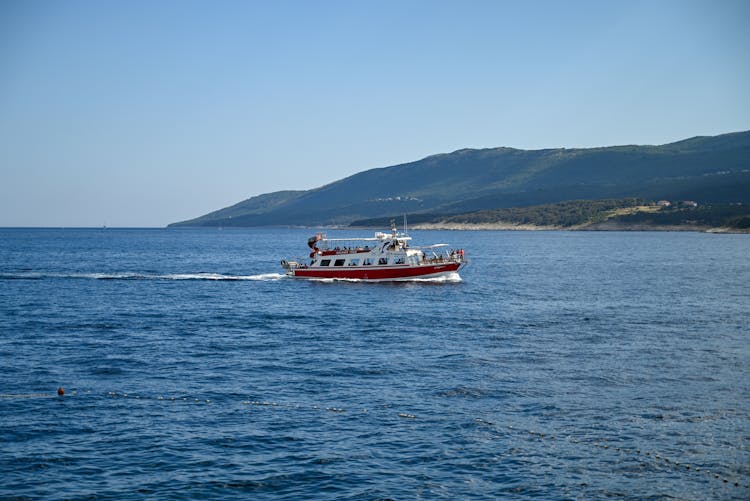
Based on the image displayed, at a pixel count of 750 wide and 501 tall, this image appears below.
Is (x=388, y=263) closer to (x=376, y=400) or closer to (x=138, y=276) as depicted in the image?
(x=138, y=276)

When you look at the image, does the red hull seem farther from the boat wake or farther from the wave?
the boat wake

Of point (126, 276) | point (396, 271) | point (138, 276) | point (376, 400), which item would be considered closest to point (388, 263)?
point (396, 271)

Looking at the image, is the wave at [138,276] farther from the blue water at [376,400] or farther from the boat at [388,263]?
the blue water at [376,400]

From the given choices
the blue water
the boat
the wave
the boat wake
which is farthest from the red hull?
the blue water

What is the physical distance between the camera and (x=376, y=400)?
119 feet

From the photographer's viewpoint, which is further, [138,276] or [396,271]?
[138,276]

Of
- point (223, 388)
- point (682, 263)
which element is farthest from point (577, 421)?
point (682, 263)

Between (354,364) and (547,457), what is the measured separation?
18.5 m

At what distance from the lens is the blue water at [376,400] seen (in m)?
26.1

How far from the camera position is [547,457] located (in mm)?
28109

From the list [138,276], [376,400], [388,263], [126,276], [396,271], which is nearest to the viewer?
[376,400]

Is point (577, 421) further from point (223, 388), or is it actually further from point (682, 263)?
point (682, 263)

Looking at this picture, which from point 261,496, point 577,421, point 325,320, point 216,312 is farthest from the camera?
point 216,312

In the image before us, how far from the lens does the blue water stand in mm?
26125
